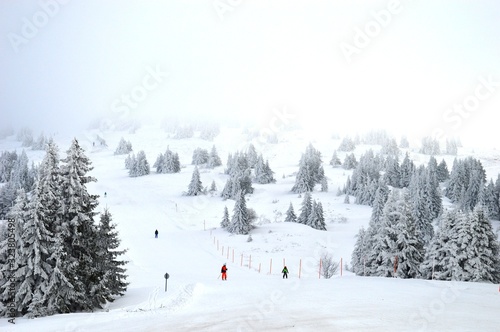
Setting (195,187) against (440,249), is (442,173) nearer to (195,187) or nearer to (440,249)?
(195,187)

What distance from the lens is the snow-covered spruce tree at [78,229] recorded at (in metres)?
18.8

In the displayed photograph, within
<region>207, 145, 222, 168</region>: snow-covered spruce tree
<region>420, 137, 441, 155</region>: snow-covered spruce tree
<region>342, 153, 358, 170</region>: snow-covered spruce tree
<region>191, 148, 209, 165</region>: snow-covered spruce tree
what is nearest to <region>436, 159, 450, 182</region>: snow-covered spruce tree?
<region>342, 153, 358, 170</region>: snow-covered spruce tree

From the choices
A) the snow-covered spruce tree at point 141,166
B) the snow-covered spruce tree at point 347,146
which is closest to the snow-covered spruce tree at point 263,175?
the snow-covered spruce tree at point 141,166

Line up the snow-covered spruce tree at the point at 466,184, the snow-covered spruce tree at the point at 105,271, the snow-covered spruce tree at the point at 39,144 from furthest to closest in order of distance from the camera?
1. the snow-covered spruce tree at the point at 39,144
2. the snow-covered spruce tree at the point at 466,184
3. the snow-covered spruce tree at the point at 105,271

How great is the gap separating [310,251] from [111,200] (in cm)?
4586

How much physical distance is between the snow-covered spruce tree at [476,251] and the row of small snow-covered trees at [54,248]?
26088 millimetres

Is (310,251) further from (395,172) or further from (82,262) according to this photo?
(395,172)

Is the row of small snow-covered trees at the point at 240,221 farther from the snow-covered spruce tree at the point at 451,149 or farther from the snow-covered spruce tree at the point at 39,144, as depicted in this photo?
the snow-covered spruce tree at the point at 451,149

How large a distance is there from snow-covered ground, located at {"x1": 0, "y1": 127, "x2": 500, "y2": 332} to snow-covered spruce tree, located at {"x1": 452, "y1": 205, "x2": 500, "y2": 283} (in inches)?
317

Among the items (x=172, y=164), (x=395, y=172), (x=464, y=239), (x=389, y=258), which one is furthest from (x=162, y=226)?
(x=395, y=172)

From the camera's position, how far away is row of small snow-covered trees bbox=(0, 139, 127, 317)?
57.8 feet

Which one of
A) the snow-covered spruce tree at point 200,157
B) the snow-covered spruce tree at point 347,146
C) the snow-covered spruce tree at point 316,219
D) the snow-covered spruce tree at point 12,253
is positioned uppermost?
the snow-covered spruce tree at point 347,146

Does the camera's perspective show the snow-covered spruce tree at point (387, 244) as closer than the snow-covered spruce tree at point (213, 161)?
Yes

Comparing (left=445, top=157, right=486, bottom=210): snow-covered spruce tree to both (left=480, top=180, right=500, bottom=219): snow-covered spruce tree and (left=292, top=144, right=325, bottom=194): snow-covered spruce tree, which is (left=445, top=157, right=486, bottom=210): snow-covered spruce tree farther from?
(left=292, top=144, right=325, bottom=194): snow-covered spruce tree
